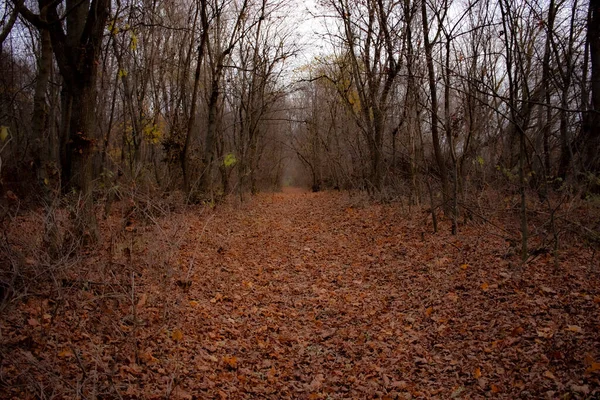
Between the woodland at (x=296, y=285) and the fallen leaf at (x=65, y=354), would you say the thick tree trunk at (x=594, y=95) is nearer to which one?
the woodland at (x=296, y=285)

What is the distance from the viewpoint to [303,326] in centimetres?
471

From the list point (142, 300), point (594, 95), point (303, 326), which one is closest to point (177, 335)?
point (142, 300)

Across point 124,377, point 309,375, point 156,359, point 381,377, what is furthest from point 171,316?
point 381,377

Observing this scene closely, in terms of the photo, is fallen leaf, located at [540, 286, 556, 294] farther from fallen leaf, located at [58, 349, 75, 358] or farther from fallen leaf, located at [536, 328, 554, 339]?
fallen leaf, located at [58, 349, 75, 358]

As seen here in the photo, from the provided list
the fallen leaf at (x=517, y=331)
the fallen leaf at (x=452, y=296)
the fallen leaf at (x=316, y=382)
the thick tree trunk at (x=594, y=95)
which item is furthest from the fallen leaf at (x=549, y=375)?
the thick tree trunk at (x=594, y=95)

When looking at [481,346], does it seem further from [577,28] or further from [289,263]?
[577,28]

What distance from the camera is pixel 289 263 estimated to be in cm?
705

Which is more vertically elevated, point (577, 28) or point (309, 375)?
point (577, 28)

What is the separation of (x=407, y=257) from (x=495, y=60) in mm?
5932

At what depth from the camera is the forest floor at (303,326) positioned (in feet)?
10.6

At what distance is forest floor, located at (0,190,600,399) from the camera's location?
128 inches

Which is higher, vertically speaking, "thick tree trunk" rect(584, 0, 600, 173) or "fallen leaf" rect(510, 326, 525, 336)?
"thick tree trunk" rect(584, 0, 600, 173)

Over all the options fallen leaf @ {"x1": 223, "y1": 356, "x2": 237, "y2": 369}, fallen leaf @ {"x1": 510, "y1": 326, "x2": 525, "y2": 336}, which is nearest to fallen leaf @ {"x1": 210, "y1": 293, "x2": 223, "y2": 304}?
fallen leaf @ {"x1": 223, "y1": 356, "x2": 237, "y2": 369}

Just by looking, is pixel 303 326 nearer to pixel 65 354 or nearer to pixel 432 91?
pixel 65 354
